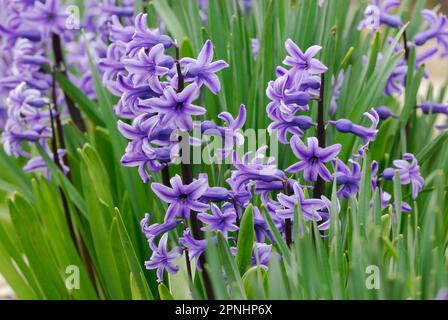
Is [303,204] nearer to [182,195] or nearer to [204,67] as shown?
[182,195]

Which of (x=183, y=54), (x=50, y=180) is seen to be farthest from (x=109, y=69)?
(x=50, y=180)

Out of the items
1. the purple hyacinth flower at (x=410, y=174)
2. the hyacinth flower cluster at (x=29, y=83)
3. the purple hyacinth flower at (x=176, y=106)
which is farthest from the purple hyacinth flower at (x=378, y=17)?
the hyacinth flower cluster at (x=29, y=83)

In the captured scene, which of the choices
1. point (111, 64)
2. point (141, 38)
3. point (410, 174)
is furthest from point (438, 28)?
point (141, 38)

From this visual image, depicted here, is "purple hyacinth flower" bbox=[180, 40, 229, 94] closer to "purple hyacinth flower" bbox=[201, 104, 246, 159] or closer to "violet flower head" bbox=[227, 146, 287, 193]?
"purple hyacinth flower" bbox=[201, 104, 246, 159]

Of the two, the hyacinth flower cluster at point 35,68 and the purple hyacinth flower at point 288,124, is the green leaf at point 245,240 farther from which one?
the hyacinth flower cluster at point 35,68

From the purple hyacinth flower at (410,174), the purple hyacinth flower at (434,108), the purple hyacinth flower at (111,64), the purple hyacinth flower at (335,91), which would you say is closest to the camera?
the purple hyacinth flower at (410,174)

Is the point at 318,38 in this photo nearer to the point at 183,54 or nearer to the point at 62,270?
the point at 183,54

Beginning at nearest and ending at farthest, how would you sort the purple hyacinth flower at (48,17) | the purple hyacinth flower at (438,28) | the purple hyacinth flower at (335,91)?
the purple hyacinth flower at (335,91) < the purple hyacinth flower at (438,28) < the purple hyacinth flower at (48,17)

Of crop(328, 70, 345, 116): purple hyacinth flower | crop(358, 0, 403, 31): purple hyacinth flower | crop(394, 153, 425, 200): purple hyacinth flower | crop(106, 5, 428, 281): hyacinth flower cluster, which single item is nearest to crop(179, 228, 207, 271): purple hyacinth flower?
crop(106, 5, 428, 281): hyacinth flower cluster
